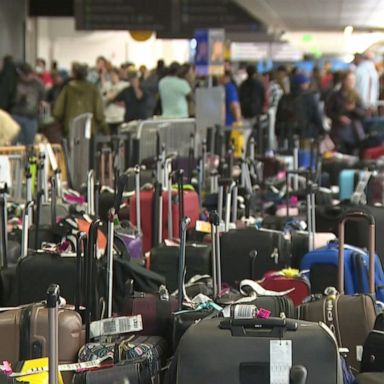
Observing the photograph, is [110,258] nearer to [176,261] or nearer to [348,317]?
[348,317]

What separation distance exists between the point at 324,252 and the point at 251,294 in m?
1.02

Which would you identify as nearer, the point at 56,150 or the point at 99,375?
the point at 99,375

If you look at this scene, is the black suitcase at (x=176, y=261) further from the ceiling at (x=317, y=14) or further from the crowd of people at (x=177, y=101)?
the ceiling at (x=317, y=14)

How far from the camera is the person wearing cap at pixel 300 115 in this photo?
1588 centimetres

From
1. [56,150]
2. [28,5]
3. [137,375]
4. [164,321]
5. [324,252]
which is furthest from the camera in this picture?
[28,5]

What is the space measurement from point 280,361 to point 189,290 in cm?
150

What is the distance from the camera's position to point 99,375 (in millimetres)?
4090

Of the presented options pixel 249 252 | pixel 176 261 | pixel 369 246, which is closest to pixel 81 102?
pixel 249 252

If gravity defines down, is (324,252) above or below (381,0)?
below

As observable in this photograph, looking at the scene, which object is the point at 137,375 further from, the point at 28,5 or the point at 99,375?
the point at 28,5

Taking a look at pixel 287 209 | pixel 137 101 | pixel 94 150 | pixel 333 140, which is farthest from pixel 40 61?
pixel 287 209

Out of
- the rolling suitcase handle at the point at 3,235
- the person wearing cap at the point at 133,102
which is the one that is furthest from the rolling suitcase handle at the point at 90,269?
the person wearing cap at the point at 133,102

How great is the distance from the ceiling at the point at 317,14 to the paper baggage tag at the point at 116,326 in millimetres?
10935

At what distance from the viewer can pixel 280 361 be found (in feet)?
12.6
